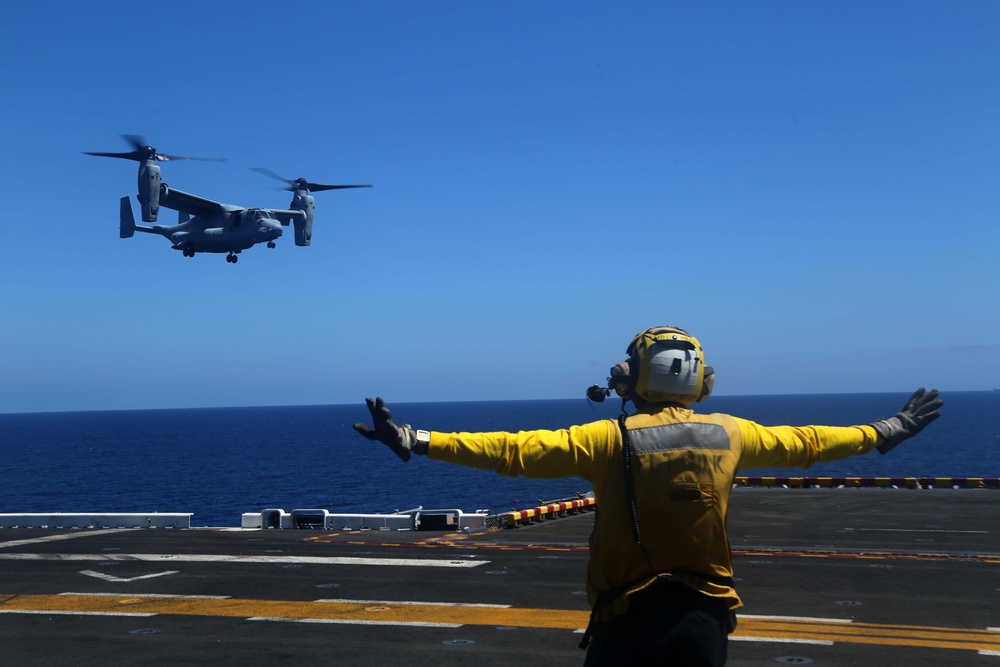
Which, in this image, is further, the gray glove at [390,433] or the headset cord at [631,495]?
the headset cord at [631,495]

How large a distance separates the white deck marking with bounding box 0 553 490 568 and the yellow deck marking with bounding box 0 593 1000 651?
4373 millimetres

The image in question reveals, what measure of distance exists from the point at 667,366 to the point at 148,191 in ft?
138

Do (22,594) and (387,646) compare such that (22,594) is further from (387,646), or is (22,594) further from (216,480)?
(216,480)

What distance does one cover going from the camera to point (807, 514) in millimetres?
30531

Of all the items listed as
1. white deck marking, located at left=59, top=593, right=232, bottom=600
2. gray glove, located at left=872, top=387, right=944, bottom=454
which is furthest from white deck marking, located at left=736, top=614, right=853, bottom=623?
gray glove, located at left=872, top=387, right=944, bottom=454

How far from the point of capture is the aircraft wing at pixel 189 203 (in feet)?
146

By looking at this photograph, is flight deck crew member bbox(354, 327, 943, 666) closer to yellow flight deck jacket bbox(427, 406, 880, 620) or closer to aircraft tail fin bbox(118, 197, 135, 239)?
yellow flight deck jacket bbox(427, 406, 880, 620)


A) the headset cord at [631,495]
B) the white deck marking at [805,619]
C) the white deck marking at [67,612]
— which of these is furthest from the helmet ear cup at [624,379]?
the white deck marking at [67,612]

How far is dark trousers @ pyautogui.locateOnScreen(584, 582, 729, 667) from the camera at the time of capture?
4.57 m

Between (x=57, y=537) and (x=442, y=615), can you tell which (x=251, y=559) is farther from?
(x=57, y=537)

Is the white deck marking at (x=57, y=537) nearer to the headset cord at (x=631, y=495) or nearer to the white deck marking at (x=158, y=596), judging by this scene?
the white deck marking at (x=158, y=596)

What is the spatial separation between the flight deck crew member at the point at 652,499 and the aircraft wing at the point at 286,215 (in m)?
43.2

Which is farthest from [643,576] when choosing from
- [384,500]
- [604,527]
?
[384,500]

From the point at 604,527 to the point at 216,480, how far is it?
105 meters
